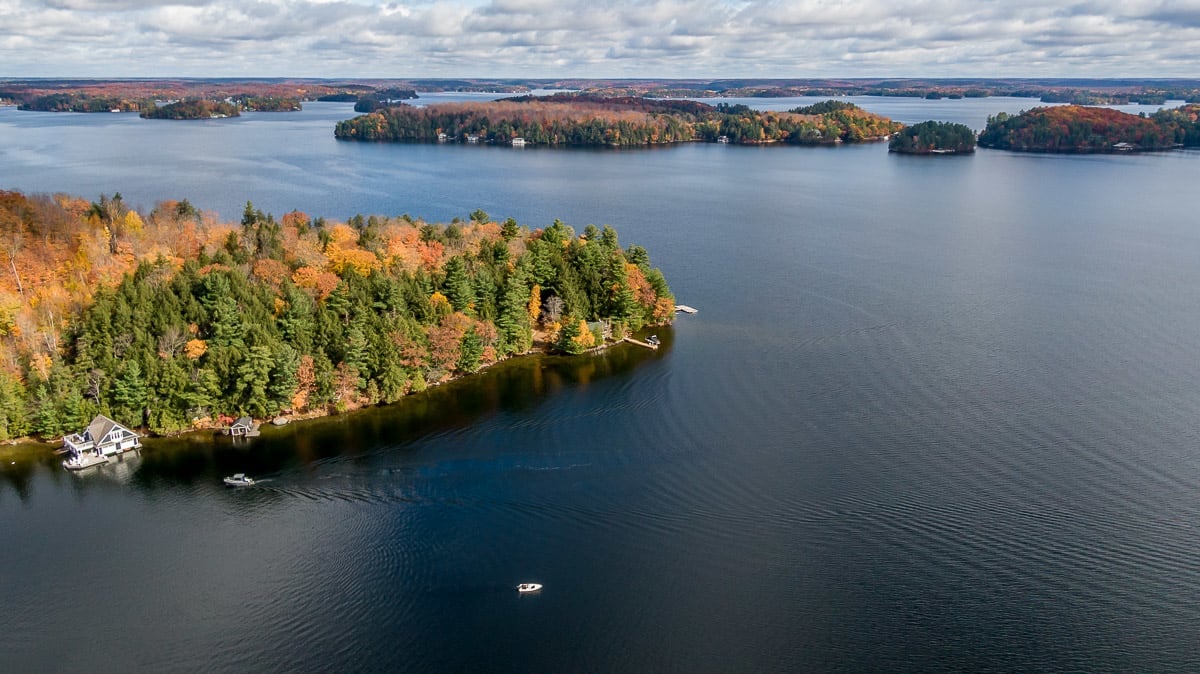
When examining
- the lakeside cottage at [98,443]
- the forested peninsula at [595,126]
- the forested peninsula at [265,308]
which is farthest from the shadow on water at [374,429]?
the forested peninsula at [595,126]

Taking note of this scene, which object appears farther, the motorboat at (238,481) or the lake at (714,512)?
the motorboat at (238,481)

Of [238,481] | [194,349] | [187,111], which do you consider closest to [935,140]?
[194,349]

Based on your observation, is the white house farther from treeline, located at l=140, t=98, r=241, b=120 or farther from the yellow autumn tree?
treeline, located at l=140, t=98, r=241, b=120

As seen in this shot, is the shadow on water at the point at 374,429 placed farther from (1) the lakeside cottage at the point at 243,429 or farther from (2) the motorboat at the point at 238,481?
(2) the motorboat at the point at 238,481

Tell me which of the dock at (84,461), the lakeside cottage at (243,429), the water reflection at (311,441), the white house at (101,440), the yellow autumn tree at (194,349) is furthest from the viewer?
the yellow autumn tree at (194,349)

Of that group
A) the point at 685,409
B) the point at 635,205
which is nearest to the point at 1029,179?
the point at 635,205
